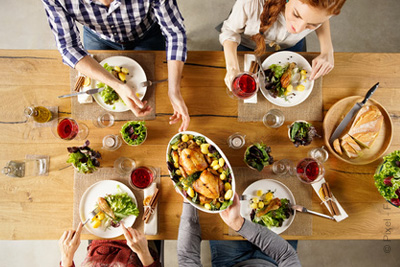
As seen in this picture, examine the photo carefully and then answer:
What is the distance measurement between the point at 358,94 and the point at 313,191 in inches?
26.4

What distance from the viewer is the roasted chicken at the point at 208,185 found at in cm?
126

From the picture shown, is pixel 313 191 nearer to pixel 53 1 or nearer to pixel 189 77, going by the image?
pixel 189 77

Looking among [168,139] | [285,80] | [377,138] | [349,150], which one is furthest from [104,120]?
[377,138]

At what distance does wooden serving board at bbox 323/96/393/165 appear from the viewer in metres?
1.45

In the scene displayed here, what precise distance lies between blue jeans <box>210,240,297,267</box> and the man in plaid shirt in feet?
2.92

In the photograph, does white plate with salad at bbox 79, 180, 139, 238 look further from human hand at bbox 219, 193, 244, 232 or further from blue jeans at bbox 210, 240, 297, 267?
blue jeans at bbox 210, 240, 297, 267

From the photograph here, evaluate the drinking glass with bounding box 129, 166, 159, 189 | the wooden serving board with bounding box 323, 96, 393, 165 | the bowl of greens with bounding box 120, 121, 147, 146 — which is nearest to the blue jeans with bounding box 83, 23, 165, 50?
the bowl of greens with bounding box 120, 121, 147, 146

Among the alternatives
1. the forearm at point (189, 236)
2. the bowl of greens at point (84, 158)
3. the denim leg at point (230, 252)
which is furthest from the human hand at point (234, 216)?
the bowl of greens at point (84, 158)

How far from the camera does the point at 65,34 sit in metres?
→ 1.37

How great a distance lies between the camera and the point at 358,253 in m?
2.59

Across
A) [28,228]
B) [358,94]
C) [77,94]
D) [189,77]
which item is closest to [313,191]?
[358,94]

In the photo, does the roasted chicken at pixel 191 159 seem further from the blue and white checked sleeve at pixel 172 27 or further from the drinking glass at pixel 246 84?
the blue and white checked sleeve at pixel 172 27

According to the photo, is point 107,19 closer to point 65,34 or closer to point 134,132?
point 65,34

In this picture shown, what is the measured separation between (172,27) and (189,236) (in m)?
1.21
